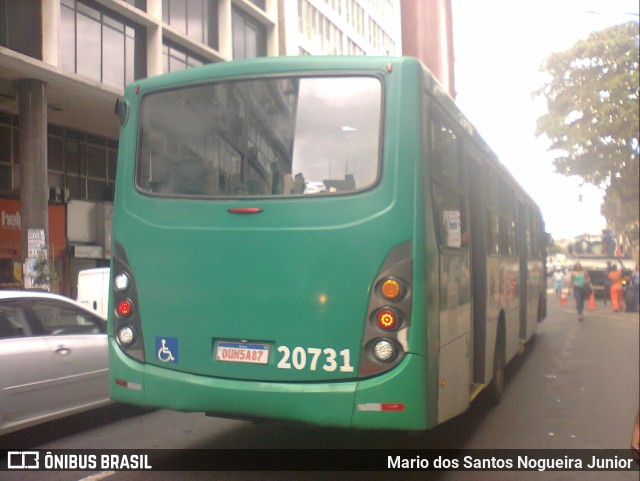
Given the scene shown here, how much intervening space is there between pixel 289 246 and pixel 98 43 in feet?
60.5

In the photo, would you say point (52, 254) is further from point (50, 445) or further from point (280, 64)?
point (280, 64)

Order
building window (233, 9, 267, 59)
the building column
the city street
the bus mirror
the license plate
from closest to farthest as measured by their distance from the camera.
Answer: the license plate → the city street → the bus mirror → the building column → building window (233, 9, 267, 59)

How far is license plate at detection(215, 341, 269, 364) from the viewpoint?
200 inches

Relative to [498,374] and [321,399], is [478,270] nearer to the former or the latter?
[498,374]

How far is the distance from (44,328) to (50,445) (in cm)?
103

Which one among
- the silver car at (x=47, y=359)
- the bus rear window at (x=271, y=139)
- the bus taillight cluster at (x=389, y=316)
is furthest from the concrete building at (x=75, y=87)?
the bus taillight cluster at (x=389, y=316)

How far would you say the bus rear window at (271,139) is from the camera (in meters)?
5.13

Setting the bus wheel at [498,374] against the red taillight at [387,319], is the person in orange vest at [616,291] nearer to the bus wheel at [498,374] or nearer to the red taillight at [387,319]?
the bus wheel at [498,374]

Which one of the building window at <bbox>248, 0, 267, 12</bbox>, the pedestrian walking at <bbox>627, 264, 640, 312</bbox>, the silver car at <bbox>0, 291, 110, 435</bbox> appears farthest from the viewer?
the building window at <bbox>248, 0, 267, 12</bbox>

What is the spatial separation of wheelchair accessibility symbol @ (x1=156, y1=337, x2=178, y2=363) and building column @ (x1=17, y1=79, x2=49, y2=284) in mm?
15784

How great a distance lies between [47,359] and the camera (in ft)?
22.5

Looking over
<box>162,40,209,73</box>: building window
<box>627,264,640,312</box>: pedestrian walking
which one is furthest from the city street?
<box>627,264,640,312</box>: pedestrian walking

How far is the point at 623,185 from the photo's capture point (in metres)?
34.4

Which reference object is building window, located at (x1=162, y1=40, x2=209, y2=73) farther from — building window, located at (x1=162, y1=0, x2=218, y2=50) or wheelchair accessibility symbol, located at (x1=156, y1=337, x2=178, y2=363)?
wheelchair accessibility symbol, located at (x1=156, y1=337, x2=178, y2=363)
